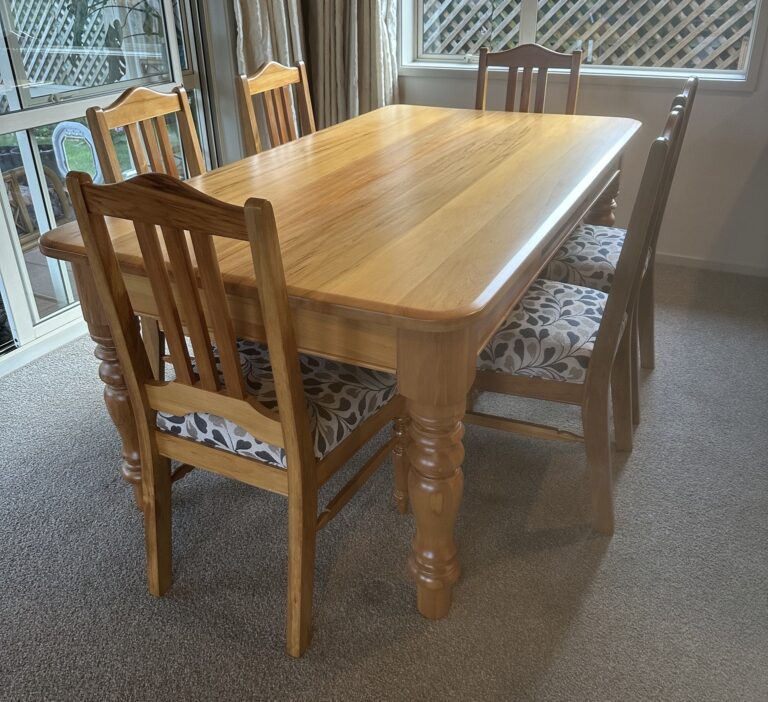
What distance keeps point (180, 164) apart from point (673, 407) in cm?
244

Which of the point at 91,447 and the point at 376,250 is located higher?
the point at 376,250

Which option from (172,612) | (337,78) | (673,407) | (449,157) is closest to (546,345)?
(449,157)

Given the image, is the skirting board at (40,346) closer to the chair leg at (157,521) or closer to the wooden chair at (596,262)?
the chair leg at (157,521)

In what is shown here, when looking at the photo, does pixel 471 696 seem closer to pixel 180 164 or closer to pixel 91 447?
pixel 91 447

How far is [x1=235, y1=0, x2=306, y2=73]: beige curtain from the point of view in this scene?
312 cm

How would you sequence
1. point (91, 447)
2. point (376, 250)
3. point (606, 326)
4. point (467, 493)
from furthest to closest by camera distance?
point (91, 447) < point (467, 493) < point (606, 326) < point (376, 250)

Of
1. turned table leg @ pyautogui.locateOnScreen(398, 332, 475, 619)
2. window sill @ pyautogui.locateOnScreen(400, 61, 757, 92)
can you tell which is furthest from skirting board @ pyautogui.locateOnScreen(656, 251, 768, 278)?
turned table leg @ pyautogui.locateOnScreen(398, 332, 475, 619)

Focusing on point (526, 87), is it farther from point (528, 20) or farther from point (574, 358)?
point (574, 358)

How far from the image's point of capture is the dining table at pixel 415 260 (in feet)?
4.08

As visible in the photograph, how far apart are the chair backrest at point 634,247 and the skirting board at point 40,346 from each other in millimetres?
2053

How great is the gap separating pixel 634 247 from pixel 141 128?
4.44 ft

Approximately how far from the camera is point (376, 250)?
142cm

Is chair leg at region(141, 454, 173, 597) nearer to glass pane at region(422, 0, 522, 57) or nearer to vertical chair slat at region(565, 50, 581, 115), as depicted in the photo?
vertical chair slat at region(565, 50, 581, 115)

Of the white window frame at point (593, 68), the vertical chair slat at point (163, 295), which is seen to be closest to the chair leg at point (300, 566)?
the vertical chair slat at point (163, 295)
